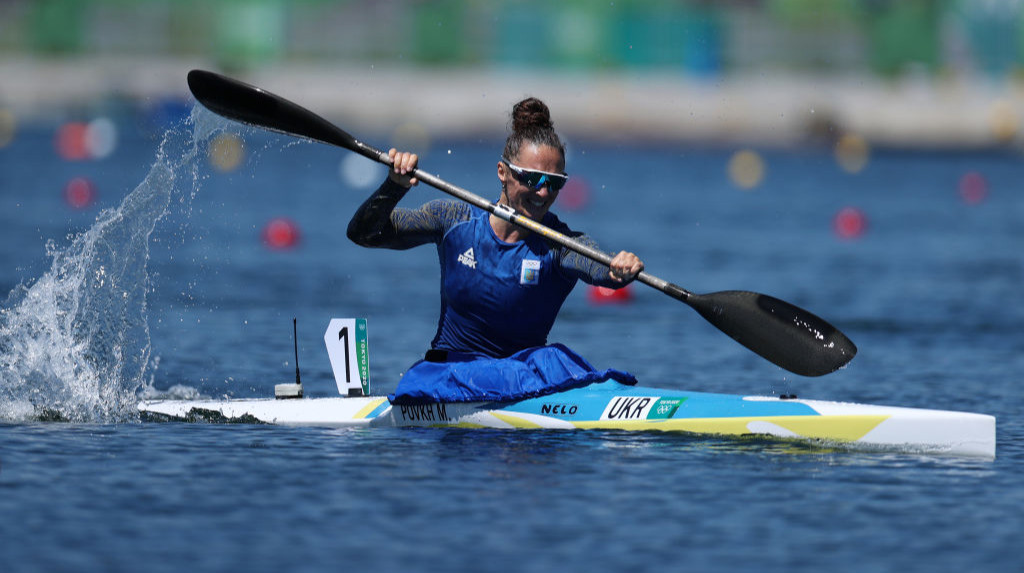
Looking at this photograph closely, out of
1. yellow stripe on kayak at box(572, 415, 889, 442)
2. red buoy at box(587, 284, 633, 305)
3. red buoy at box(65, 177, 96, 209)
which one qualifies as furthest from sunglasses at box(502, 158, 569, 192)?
red buoy at box(65, 177, 96, 209)

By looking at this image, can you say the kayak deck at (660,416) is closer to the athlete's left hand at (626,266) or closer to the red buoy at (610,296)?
the athlete's left hand at (626,266)

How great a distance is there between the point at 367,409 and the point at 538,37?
5245 centimetres

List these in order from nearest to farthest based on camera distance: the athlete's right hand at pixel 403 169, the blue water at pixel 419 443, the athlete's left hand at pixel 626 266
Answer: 1. the blue water at pixel 419 443
2. the athlete's left hand at pixel 626 266
3. the athlete's right hand at pixel 403 169

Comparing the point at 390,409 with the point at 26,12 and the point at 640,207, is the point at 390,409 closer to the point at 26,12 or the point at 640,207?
the point at 640,207

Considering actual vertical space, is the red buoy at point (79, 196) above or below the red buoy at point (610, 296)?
above

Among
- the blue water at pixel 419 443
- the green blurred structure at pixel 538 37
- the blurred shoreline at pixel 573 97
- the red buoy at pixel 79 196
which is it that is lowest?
the blue water at pixel 419 443

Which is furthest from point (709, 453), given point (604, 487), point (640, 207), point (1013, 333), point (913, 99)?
point (913, 99)

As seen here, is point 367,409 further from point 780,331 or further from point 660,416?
point 780,331

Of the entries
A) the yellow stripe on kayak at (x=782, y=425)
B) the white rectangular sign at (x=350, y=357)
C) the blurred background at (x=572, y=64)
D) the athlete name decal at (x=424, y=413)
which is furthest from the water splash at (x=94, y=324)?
the blurred background at (x=572, y=64)

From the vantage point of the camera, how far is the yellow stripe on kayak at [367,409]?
9.48m

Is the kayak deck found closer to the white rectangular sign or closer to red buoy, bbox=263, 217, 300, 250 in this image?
the white rectangular sign

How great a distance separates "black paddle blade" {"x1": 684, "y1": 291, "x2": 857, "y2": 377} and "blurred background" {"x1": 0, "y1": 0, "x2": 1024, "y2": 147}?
45153 mm

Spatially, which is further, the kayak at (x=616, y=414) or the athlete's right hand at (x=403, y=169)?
the athlete's right hand at (x=403, y=169)

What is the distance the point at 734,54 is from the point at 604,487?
175 feet
